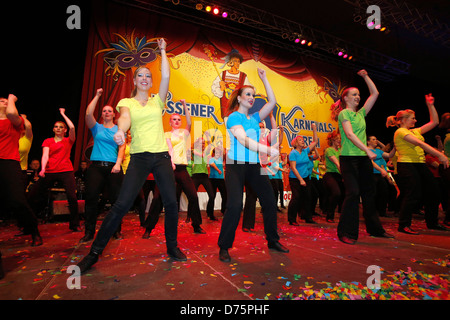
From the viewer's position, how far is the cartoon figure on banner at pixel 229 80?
364 inches

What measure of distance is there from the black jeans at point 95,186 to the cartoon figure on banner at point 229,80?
602cm

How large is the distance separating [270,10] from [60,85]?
7.81 metres

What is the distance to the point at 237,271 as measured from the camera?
7.39 feet

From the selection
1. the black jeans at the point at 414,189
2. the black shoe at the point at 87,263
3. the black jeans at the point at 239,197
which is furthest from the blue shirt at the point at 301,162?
the black shoe at the point at 87,263

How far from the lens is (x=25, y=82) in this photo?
710cm

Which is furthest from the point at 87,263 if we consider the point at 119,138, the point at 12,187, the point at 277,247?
the point at 277,247

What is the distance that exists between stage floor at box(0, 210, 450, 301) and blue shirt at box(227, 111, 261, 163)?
1113mm

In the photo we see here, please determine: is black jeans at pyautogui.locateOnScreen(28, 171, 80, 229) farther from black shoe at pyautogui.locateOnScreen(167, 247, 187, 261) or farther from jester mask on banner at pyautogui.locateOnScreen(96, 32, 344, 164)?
jester mask on banner at pyautogui.locateOnScreen(96, 32, 344, 164)

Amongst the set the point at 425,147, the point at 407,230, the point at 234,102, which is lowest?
the point at 407,230

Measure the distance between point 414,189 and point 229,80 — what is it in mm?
7177

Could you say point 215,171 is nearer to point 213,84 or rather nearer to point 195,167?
point 195,167

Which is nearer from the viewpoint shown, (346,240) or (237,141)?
(237,141)

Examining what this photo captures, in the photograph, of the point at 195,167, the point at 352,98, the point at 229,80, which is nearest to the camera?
the point at 352,98
